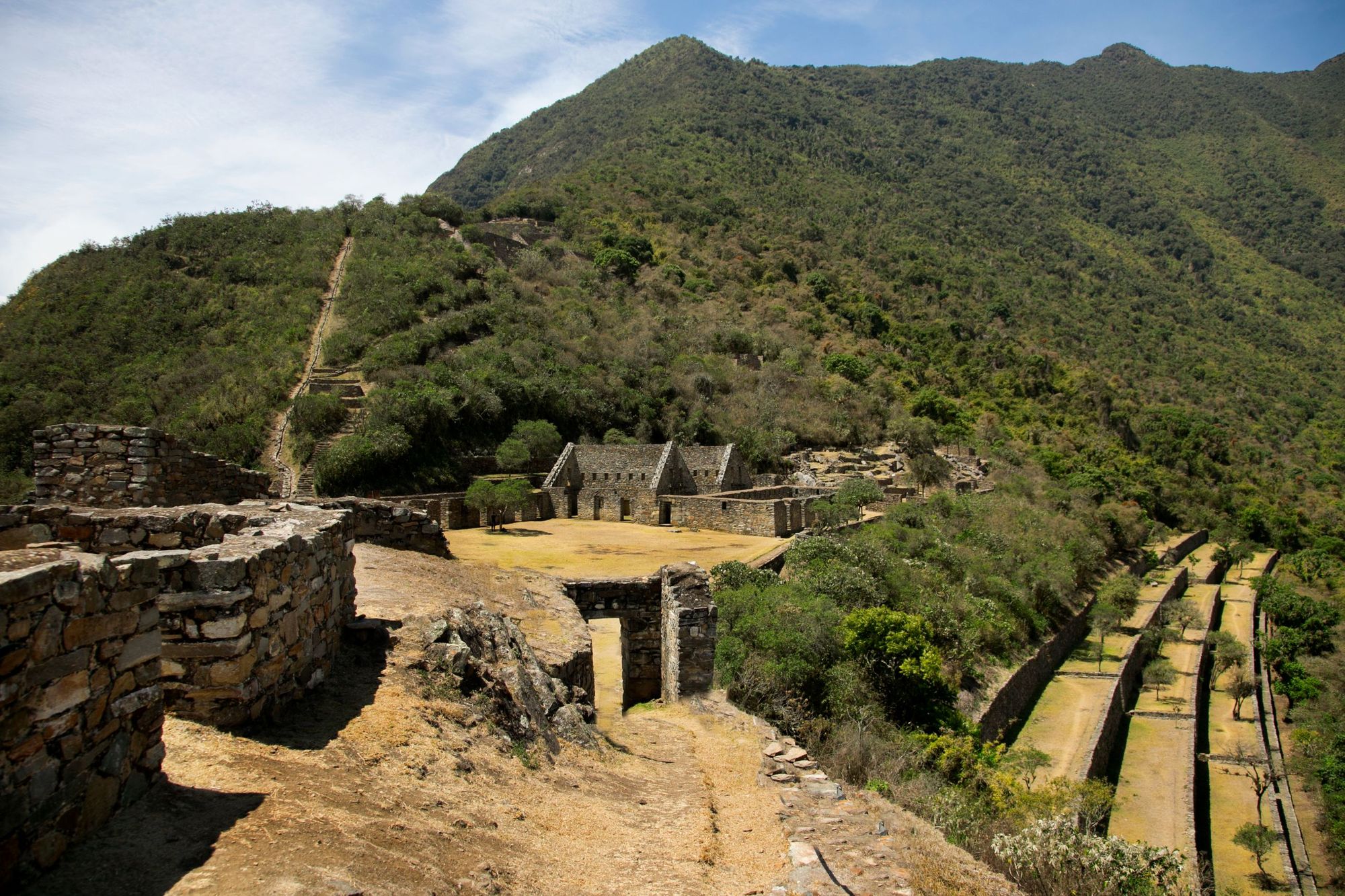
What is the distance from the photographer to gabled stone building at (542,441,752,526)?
87.7ft

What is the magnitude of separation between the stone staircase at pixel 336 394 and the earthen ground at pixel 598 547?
6.26 metres

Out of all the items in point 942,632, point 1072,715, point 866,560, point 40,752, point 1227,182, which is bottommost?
point 1072,715

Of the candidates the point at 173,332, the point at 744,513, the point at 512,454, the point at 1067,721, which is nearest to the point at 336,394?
the point at 512,454

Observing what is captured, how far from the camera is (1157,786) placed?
2042cm

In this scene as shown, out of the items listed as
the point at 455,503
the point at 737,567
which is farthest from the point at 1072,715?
the point at 455,503

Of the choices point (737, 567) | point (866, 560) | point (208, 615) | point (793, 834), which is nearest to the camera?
point (208, 615)

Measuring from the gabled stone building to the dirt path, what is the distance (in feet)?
27.9

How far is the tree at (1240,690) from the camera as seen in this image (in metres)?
27.2

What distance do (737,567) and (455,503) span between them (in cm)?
1157

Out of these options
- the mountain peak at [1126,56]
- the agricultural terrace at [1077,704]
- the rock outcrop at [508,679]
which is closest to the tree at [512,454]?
the agricultural terrace at [1077,704]

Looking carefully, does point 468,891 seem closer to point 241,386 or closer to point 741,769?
point 741,769

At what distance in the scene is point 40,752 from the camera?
290 centimetres

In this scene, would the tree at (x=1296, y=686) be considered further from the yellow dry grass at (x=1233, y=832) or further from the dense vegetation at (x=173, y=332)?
the dense vegetation at (x=173, y=332)

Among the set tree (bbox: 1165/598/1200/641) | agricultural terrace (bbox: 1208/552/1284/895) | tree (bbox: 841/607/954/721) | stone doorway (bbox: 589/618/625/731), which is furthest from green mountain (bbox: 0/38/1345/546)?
agricultural terrace (bbox: 1208/552/1284/895)
